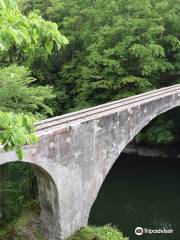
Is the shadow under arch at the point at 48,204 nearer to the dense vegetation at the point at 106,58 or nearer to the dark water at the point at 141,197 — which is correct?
the dense vegetation at the point at 106,58

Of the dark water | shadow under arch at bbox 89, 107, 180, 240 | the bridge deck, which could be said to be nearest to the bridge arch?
the bridge deck

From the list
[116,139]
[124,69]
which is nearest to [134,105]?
[116,139]

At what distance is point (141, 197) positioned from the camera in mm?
18562

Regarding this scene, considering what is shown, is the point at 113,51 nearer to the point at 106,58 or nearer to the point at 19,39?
the point at 106,58

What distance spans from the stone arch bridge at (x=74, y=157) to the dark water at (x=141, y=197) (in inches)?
146

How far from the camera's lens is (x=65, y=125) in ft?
35.4

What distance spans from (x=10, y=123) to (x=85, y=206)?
884cm

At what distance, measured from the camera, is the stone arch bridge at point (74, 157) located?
34.1 feet

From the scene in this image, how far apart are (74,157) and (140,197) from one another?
8442mm

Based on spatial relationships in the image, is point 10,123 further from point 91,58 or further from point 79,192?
point 91,58

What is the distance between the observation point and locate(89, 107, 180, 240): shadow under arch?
52.7ft

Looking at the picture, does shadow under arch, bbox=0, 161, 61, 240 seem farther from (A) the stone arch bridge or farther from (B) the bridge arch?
(B) the bridge arch

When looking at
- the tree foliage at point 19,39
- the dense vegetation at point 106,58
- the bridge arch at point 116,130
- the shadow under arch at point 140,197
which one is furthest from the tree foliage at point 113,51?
the tree foliage at point 19,39

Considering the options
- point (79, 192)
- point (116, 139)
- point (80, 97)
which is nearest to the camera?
point (79, 192)
